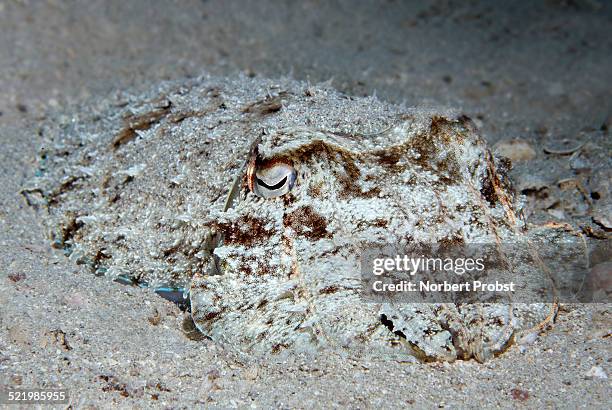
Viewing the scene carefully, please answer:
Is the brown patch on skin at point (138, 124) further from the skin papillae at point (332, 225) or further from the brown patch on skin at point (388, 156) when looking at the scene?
the brown patch on skin at point (388, 156)

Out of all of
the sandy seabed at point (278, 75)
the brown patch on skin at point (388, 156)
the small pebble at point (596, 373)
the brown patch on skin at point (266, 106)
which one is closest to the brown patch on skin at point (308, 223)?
the brown patch on skin at point (388, 156)

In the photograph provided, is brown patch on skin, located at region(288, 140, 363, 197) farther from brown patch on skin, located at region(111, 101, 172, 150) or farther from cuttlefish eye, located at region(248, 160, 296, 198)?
brown patch on skin, located at region(111, 101, 172, 150)

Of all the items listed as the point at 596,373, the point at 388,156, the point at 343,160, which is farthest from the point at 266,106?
the point at 596,373

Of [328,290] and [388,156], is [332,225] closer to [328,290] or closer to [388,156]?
[328,290]

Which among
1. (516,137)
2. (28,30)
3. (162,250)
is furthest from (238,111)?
(28,30)

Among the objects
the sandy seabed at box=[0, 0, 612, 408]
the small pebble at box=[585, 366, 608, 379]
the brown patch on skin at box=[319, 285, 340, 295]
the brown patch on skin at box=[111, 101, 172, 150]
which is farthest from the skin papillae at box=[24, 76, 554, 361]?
the brown patch on skin at box=[111, 101, 172, 150]

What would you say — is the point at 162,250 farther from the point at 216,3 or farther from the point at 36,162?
the point at 216,3
